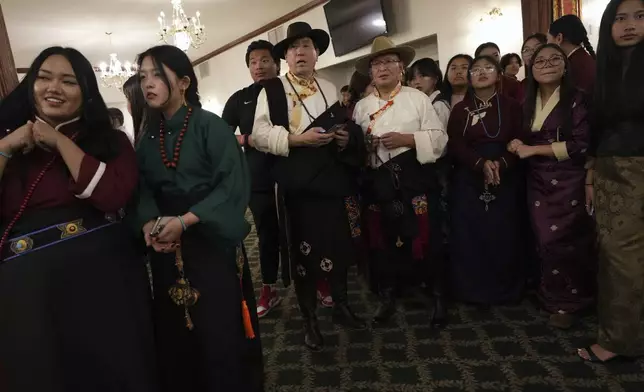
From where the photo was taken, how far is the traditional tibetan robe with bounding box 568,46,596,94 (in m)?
2.58

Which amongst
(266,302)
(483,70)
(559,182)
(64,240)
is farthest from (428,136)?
(64,240)

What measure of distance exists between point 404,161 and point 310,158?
0.49 m

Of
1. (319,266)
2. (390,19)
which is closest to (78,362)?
(319,266)

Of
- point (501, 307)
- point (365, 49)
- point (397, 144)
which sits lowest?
point (501, 307)

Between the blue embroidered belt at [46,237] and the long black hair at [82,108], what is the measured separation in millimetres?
211

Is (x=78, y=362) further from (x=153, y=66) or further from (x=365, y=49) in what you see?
(x=365, y=49)

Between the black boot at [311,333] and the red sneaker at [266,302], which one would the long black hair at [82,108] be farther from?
the red sneaker at [266,302]

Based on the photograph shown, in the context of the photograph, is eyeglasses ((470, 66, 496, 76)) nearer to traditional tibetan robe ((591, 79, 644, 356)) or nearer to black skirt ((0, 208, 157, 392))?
traditional tibetan robe ((591, 79, 644, 356))

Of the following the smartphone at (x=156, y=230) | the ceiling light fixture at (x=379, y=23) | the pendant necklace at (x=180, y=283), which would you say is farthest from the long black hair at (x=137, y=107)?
the ceiling light fixture at (x=379, y=23)

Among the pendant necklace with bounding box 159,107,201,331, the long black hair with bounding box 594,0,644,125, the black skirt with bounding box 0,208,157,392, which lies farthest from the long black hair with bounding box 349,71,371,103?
the black skirt with bounding box 0,208,157,392

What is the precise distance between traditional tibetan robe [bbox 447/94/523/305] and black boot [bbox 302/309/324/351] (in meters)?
0.90

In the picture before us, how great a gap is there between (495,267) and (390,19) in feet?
14.1

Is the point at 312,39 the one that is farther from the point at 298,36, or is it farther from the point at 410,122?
the point at 410,122

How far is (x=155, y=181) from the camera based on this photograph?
5.04 ft
